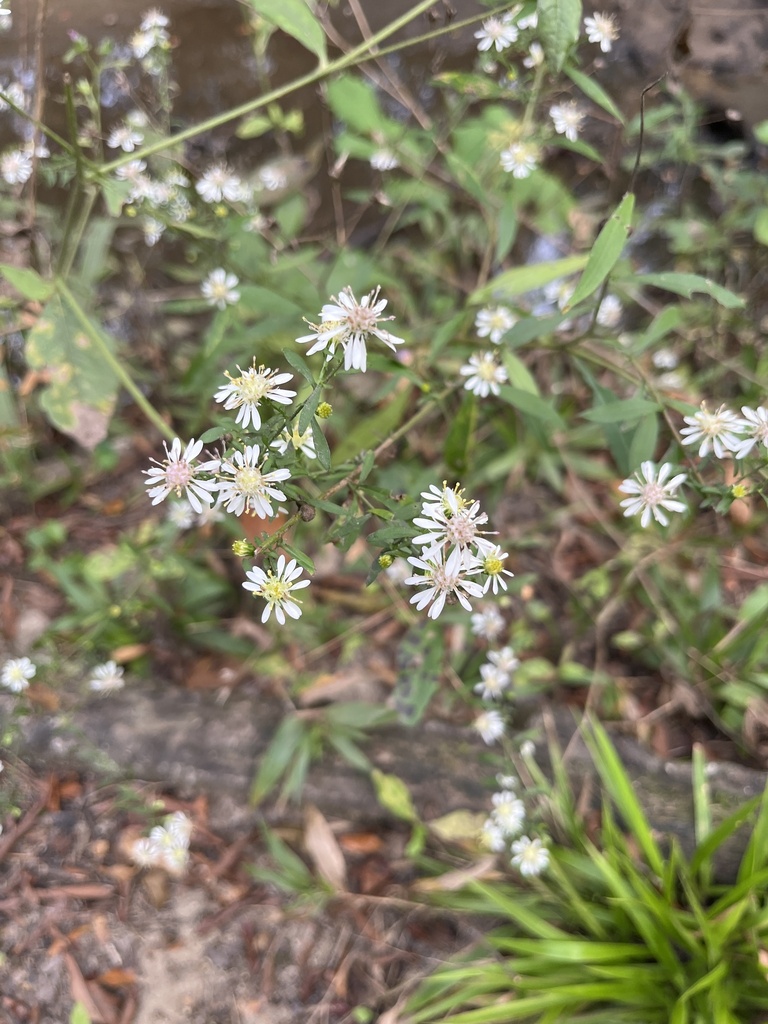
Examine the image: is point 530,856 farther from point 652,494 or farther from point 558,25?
point 558,25

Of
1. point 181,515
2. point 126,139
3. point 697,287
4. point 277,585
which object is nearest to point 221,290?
point 126,139

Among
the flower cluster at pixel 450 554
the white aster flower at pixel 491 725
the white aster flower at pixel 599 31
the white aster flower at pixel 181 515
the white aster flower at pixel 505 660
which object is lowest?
the white aster flower at pixel 491 725

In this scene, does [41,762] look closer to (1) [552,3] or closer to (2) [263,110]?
(1) [552,3]

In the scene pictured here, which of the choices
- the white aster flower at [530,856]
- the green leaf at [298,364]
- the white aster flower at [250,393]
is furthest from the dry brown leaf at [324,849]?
the green leaf at [298,364]

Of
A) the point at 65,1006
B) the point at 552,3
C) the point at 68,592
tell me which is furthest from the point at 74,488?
the point at 552,3

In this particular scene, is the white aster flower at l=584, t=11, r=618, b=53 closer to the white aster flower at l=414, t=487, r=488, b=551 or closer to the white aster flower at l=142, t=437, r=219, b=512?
the white aster flower at l=414, t=487, r=488, b=551

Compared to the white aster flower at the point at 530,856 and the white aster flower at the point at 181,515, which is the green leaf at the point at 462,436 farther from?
the white aster flower at the point at 530,856
